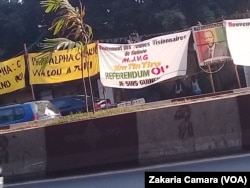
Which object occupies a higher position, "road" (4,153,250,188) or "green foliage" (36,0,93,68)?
"green foliage" (36,0,93,68)

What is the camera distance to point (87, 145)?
11781 millimetres

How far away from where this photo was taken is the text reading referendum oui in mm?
3986

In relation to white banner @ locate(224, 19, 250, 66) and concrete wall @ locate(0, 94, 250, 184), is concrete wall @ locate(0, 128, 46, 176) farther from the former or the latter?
white banner @ locate(224, 19, 250, 66)

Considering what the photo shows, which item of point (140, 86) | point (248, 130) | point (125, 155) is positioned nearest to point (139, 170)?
point (125, 155)

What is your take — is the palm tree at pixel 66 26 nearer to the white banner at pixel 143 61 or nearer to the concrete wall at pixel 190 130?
the white banner at pixel 143 61

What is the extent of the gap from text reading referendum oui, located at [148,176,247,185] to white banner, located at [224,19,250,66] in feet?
38.3

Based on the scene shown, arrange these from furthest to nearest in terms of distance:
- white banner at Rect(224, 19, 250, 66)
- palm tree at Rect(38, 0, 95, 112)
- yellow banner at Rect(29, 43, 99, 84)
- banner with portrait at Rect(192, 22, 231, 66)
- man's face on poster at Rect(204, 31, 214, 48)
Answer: yellow banner at Rect(29, 43, 99, 84) < man's face on poster at Rect(204, 31, 214, 48) < banner with portrait at Rect(192, 22, 231, 66) < white banner at Rect(224, 19, 250, 66) < palm tree at Rect(38, 0, 95, 112)

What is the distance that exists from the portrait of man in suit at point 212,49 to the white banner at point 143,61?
2.70ft

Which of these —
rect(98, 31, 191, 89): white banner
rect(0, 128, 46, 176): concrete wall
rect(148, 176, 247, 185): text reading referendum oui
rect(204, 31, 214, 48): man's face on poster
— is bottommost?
rect(148, 176, 247, 185): text reading referendum oui

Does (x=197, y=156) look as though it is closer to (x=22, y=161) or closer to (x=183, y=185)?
(x=22, y=161)

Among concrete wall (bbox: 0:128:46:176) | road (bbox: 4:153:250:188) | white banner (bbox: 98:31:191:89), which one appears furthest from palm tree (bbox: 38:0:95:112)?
road (bbox: 4:153:250:188)

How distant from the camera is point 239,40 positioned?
15898mm

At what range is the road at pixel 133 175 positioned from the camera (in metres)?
8.98

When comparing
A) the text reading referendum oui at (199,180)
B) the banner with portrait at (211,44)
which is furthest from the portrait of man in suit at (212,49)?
the text reading referendum oui at (199,180)
